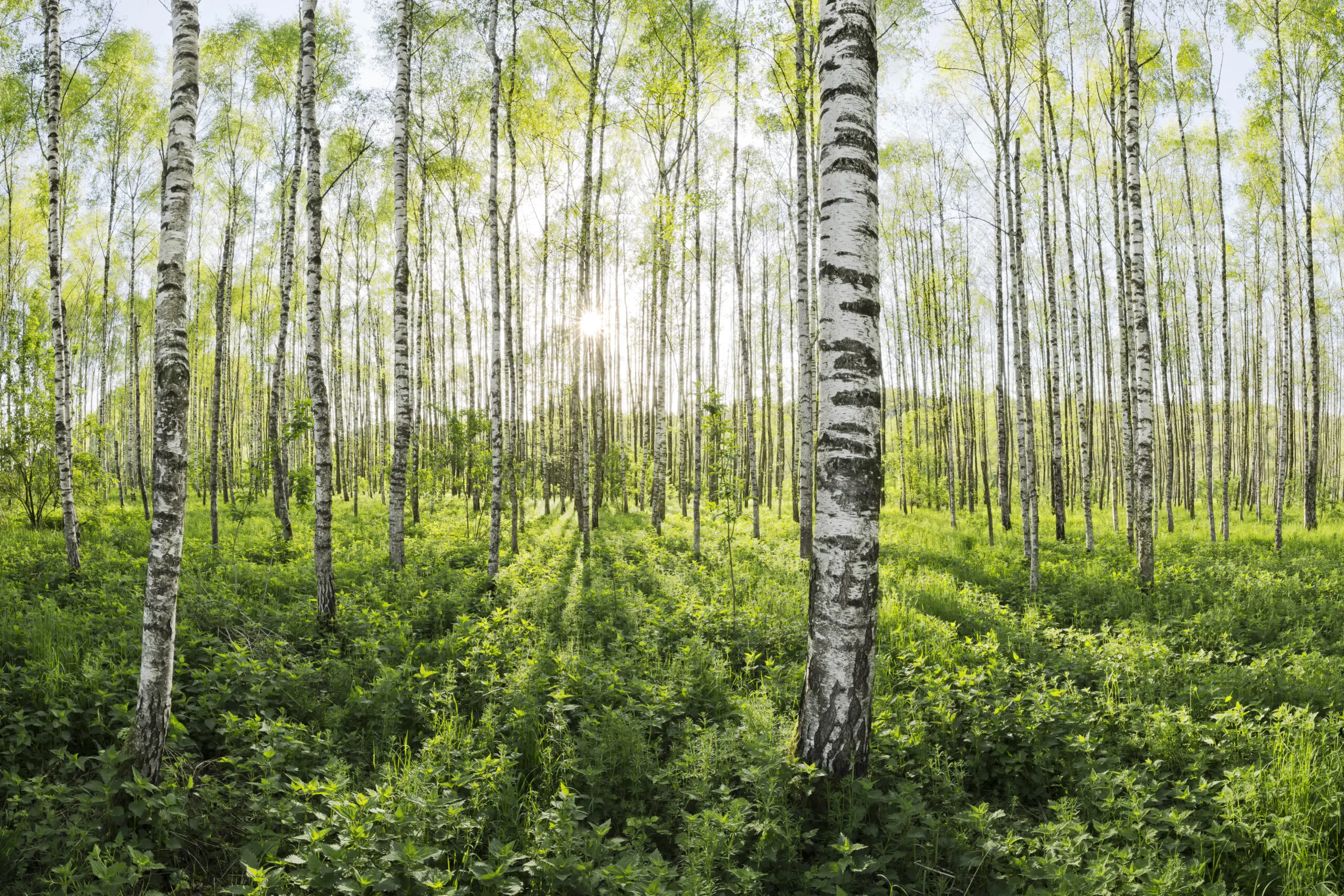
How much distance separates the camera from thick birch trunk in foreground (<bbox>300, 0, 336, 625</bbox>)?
6.88 meters

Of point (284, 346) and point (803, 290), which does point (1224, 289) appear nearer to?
point (803, 290)

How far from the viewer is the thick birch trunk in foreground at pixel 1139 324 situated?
8.88 m

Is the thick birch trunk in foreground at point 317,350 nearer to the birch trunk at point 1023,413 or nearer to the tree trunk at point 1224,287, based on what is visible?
the birch trunk at point 1023,413

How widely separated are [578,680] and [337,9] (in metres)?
17.6

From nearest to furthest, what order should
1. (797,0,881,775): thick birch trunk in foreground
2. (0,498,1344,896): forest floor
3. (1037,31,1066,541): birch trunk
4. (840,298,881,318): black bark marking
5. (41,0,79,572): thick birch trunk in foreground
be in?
(0,498,1344,896): forest floor < (797,0,881,775): thick birch trunk in foreground < (840,298,881,318): black bark marking < (41,0,79,572): thick birch trunk in foreground < (1037,31,1066,541): birch trunk

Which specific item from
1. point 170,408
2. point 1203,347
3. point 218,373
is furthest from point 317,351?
point 1203,347

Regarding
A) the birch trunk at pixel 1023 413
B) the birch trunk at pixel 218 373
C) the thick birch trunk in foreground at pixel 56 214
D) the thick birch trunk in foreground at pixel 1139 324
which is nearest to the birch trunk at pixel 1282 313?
the birch trunk at pixel 1023 413

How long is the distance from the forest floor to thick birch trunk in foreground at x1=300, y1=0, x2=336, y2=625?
0.47 m

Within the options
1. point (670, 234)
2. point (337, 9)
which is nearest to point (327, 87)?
point (337, 9)

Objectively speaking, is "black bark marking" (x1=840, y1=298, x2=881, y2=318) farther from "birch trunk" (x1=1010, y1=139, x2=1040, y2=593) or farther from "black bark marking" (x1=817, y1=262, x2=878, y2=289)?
"birch trunk" (x1=1010, y1=139, x2=1040, y2=593)

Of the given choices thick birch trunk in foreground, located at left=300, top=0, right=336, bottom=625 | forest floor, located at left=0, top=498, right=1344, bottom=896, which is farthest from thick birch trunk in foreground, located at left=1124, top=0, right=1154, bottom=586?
thick birch trunk in foreground, located at left=300, top=0, right=336, bottom=625

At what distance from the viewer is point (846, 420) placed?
12.0 ft

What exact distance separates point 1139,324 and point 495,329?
10305 mm

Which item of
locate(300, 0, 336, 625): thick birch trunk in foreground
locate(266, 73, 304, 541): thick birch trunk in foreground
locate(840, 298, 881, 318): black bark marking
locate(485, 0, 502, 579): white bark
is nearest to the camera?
locate(840, 298, 881, 318): black bark marking
